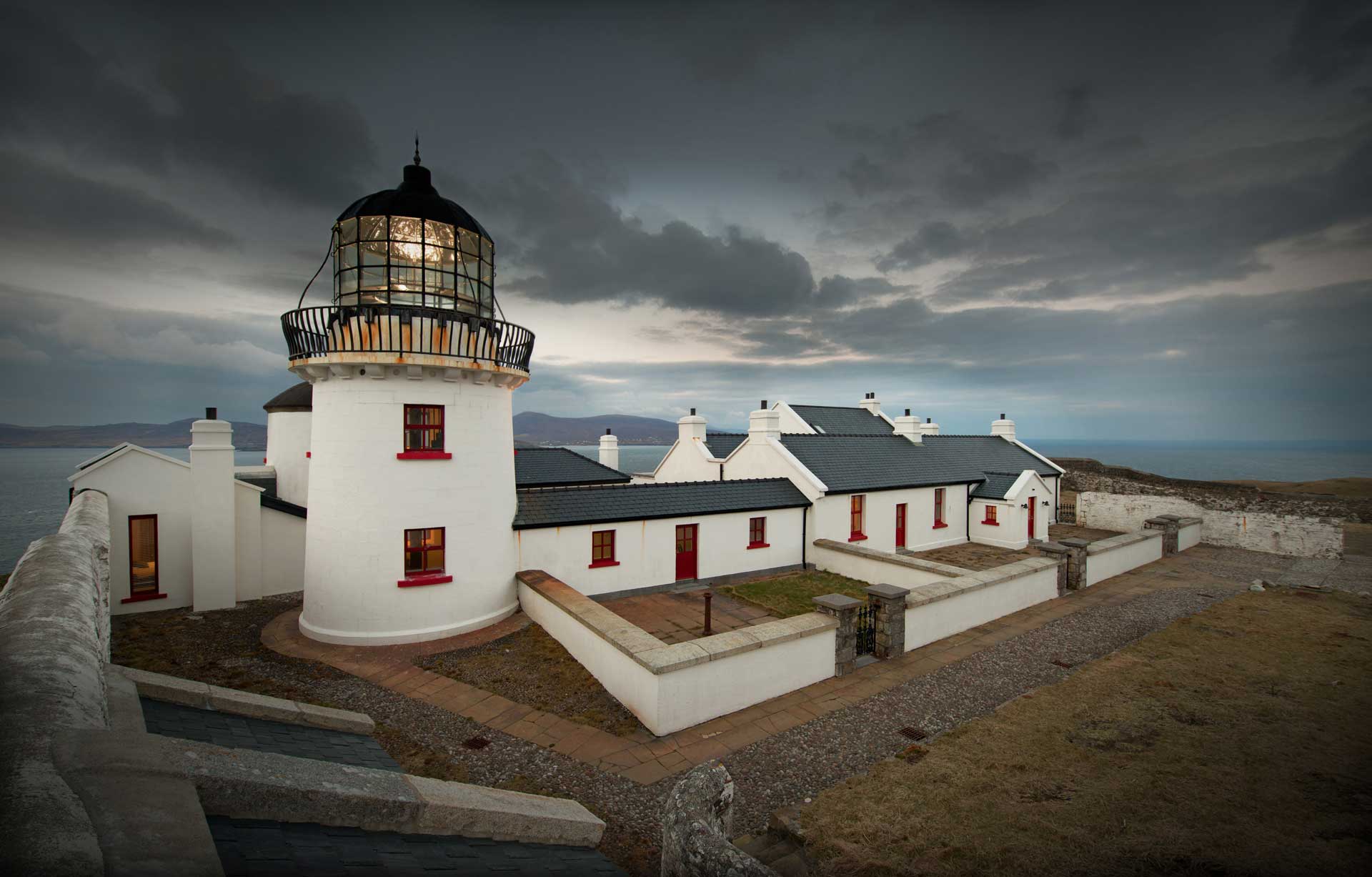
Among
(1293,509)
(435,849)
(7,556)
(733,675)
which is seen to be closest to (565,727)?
(733,675)

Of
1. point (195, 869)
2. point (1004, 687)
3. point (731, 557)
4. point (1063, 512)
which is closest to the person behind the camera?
point (195, 869)

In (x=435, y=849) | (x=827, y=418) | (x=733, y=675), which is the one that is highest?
(x=827, y=418)

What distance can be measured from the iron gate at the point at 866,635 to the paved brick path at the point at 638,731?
384 mm

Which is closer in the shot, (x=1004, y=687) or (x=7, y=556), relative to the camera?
(x=1004, y=687)

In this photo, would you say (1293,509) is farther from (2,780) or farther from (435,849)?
(2,780)

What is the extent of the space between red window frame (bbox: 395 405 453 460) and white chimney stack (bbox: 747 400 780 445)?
11.4 metres

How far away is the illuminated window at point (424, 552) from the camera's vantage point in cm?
1127

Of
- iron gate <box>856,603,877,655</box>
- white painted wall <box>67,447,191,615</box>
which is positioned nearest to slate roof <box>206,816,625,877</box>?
iron gate <box>856,603,877,655</box>

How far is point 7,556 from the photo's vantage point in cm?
2725

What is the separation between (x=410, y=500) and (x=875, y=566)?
1233cm

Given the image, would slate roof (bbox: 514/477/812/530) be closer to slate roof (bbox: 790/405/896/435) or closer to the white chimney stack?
the white chimney stack

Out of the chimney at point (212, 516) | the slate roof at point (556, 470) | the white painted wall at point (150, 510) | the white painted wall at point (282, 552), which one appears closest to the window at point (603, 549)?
the slate roof at point (556, 470)

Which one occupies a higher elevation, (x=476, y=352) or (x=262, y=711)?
(x=476, y=352)

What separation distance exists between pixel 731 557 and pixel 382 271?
11589 millimetres
